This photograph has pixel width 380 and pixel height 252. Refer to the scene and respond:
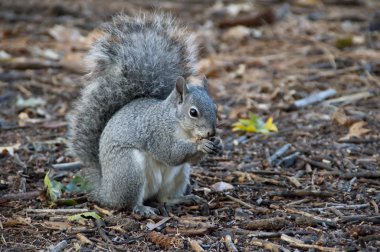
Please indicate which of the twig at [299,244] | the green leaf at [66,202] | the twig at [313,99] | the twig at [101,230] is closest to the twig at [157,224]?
the twig at [101,230]

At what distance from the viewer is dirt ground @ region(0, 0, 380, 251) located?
122 inches

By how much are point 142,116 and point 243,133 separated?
1.38 m

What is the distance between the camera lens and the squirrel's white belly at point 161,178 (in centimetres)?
350

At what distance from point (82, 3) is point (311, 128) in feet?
14.7

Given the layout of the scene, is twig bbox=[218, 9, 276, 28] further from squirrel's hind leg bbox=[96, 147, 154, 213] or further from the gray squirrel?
squirrel's hind leg bbox=[96, 147, 154, 213]

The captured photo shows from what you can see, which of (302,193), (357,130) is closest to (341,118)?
(357,130)

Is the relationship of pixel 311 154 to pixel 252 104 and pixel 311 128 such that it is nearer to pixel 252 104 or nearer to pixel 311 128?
pixel 311 128

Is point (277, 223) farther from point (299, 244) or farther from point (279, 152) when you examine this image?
point (279, 152)

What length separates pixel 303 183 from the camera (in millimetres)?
3814

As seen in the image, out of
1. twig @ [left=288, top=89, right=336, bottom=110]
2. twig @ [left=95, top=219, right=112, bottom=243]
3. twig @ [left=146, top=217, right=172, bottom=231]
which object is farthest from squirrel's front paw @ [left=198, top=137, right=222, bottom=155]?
twig @ [left=288, top=89, right=336, bottom=110]

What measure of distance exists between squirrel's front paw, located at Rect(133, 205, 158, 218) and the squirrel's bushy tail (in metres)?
0.43

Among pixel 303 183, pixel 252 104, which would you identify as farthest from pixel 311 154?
pixel 252 104

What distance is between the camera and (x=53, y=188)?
3672 millimetres

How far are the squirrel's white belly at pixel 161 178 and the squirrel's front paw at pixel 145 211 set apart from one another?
0.10 m
